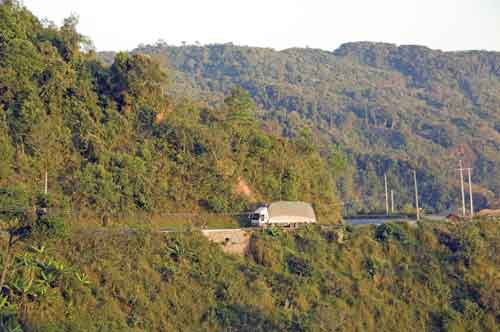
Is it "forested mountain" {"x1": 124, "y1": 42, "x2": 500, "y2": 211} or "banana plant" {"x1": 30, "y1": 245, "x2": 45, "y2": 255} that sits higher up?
"forested mountain" {"x1": 124, "y1": 42, "x2": 500, "y2": 211}

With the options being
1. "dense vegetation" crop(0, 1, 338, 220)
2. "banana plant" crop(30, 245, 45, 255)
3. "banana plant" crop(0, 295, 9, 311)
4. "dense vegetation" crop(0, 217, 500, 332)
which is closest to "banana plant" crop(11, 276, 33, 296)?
"dense vegetation" crop(0, 217, 500, 332)

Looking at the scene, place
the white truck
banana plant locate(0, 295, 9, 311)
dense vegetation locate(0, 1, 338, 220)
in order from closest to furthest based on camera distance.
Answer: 1. banana plant locate(0, 295, 9, 311)
2. dense vegetation locate(0, 1, 338, 220)
3. the white truck

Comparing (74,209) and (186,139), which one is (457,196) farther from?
Result: (74,209)

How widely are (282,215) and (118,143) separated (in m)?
9.48

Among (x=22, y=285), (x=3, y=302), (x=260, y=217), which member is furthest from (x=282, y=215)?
(x=3, y=302)

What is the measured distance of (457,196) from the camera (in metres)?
93.4

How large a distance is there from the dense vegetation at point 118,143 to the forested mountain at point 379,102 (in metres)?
33.2

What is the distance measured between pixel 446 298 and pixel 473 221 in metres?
7.72

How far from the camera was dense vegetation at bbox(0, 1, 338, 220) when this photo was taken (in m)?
36.8

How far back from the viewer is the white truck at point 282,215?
3769 centimetres

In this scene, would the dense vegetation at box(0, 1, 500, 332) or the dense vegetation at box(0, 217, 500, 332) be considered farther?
the dense vegetation at box(0, 1, 500, 332)

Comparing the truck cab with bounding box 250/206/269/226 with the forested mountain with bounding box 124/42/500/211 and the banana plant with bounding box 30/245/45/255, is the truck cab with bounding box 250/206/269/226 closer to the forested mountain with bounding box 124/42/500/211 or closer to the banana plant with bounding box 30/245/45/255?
the banana plant with bounding box 30/245/45/255

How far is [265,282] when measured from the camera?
32.0 meters

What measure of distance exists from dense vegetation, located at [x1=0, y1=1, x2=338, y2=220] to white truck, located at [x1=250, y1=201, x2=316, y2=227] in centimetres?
254
